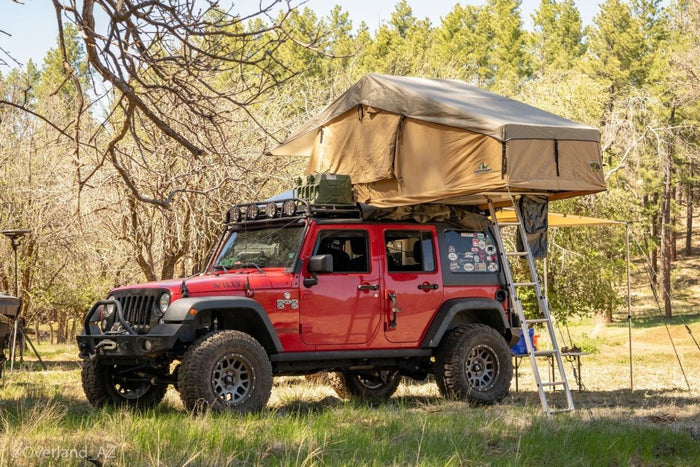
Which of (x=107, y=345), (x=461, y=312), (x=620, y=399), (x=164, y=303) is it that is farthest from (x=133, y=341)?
(x=620, y=399)

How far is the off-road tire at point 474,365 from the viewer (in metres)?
10.5

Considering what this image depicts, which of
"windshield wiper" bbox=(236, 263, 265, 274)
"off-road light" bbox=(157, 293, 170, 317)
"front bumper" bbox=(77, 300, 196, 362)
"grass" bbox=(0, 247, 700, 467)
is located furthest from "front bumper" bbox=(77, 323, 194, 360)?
"windshield wiper" bbox=(236, 263, 265, 274)

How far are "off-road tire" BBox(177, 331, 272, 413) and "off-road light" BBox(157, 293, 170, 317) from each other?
485 mm

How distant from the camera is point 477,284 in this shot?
36.1 feet

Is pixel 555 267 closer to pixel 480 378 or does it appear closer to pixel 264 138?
pixel 264 138

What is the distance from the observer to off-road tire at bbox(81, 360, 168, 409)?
9750 mm

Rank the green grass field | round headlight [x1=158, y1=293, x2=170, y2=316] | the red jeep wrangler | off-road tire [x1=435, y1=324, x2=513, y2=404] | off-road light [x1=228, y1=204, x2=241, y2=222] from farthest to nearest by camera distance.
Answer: off-road light [x1=228, y1=204, x2=241, y2=222] → off-road tire [x1=435, y1=324, x2=513, y2=404] → round headlight [x1=158, y1=293, x2=170, y2=316] → the red jeep wrangler → the green grass field

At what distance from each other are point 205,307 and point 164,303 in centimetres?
50

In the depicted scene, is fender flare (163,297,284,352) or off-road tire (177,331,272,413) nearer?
off-road tire (177,331,272,413)

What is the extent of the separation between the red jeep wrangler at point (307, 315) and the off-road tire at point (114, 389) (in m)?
0.01

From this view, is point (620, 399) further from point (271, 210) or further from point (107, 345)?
point (107, 345)

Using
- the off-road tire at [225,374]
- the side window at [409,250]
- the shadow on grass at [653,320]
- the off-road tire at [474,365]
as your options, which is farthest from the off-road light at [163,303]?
the shadow on grass at [653,320]

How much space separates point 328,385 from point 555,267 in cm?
1282

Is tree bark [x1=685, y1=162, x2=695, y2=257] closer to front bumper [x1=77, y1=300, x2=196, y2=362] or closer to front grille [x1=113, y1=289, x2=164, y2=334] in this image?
front grille [x1=113, y1=289, x2=164, y2=334]
